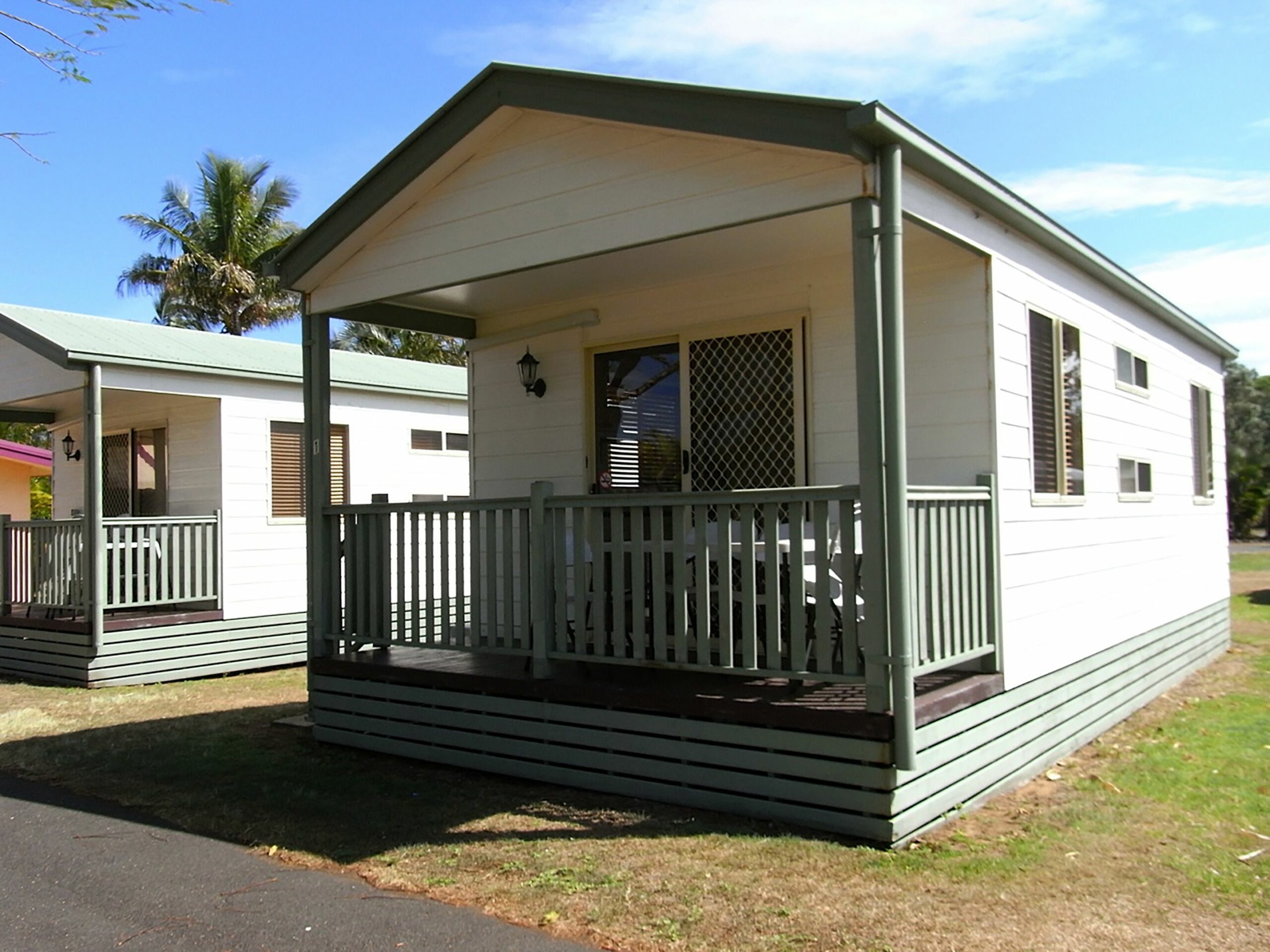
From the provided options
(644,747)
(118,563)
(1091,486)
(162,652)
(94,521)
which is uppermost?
(1091,486)

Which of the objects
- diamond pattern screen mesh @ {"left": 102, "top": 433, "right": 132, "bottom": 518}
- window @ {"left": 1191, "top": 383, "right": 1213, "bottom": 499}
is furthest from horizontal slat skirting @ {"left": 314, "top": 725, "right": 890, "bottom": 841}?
window @ {"left": 1191, "top": 383, "right": 1213, "bottom": 499}

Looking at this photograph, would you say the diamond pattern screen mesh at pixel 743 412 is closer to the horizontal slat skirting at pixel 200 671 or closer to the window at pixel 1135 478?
the window at pixel 1135 478

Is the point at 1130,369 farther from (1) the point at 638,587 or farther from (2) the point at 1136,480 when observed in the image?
(1) the point at 638,587

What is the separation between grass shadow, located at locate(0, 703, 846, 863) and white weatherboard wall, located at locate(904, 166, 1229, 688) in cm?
236

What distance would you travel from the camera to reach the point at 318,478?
7371mm

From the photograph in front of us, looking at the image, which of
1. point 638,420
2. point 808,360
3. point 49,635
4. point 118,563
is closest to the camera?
point 808,360

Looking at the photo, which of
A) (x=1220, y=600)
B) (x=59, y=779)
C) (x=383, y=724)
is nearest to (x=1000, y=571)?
(x=383, y=724)

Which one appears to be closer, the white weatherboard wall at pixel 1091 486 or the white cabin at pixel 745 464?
the white cabin at pixel 745 464

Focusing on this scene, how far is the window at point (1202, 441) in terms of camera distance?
1070 cm

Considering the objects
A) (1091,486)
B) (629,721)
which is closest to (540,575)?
(629,721)

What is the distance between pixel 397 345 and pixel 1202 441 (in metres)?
21.0

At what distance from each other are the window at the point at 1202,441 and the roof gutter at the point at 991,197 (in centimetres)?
199

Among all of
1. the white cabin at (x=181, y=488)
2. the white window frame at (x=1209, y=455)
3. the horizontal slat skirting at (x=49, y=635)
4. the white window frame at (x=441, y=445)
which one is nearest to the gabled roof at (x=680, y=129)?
the white window frame at (x=1209, y=455)

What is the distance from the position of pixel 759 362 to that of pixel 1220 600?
22.2 ft
